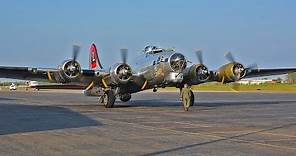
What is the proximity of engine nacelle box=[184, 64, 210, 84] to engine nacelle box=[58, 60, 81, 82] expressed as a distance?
6.50 meters

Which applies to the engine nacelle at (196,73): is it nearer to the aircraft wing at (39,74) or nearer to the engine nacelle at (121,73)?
the engine nacelle at (121,73)

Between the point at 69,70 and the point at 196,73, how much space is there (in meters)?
7.63

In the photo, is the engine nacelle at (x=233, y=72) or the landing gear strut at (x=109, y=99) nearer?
the landing gear strut at (x=109, y=99)

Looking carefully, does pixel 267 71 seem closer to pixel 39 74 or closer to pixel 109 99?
pixel 109 99

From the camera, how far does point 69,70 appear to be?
28.4 metres

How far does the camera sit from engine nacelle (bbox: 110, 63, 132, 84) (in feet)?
94.6

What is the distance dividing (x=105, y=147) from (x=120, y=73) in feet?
59.2

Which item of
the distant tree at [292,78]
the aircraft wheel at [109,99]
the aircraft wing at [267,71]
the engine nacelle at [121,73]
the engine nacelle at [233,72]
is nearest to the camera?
the engine nacelle at [121,73]

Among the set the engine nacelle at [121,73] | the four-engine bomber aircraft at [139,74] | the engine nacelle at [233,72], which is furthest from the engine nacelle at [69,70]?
the engine nacelle at [233,72]

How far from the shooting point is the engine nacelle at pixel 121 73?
1135 inches

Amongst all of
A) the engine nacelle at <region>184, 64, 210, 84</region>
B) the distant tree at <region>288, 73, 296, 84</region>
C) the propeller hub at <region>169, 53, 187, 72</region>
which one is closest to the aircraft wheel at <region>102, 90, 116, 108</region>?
the propeller hub at <region>169, 53, 187, 72</region>

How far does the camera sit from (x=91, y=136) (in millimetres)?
13172

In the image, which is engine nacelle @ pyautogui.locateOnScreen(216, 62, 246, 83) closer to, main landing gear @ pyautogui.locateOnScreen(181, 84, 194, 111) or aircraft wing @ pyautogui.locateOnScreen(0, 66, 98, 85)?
main landing gear @ pyautogui.locateOnScreen(181, 84, 194, 111)

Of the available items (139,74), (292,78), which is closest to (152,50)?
(139,74)
